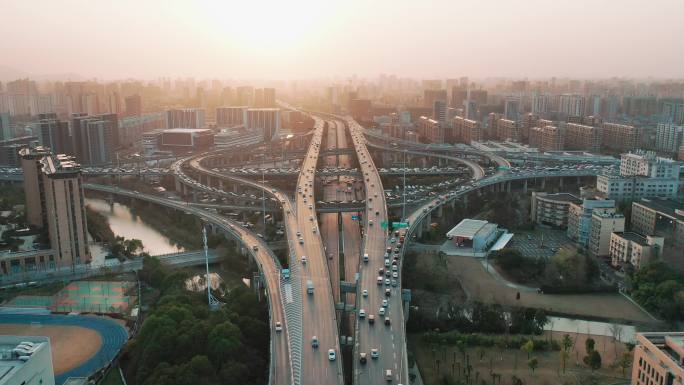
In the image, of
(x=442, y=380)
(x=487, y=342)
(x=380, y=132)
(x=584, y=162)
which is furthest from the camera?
(x=380, y=132)

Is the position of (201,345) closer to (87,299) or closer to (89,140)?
(87,299)

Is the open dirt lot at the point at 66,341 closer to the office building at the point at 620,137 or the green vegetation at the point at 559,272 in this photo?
the green vegetation at the point at 559,272

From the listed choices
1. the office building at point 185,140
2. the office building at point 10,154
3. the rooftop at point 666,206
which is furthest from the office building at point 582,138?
the office building at point 10,154

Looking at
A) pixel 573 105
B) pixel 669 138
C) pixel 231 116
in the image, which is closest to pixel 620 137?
pixel 669 138

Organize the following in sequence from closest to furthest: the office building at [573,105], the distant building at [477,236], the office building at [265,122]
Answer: the distant building at [477,236]
the office building at [265,122]
the office building at [573,105]

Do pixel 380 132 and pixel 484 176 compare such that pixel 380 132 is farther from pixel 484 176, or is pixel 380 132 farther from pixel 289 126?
pixel 484 176

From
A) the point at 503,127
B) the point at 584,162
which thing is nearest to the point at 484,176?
the point at 584,162
